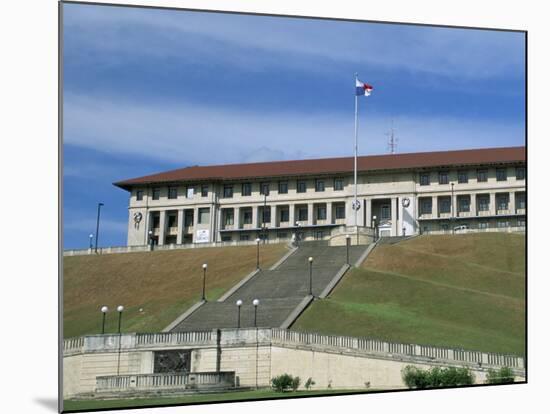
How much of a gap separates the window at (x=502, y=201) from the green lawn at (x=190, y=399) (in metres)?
41.3

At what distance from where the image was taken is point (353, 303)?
1572 inches

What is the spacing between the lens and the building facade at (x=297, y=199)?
6975 centimetres

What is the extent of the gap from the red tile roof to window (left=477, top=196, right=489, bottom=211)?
265 cm

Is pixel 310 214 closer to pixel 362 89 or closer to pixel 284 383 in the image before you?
pixel 362 89

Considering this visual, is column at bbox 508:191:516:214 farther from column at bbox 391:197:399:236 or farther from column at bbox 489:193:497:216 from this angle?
column at bbox 391:197:399:236

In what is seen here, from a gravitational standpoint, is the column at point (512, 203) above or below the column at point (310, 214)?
above

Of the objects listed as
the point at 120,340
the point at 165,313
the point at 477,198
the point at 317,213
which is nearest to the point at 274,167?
the point at 317,213

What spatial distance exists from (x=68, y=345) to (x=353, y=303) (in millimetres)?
13575

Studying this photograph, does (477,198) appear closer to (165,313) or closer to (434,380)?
(165,313)

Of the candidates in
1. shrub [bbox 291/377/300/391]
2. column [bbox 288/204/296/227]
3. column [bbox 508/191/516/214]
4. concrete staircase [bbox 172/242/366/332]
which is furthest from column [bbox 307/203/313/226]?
shrub [bbox 291/377/300/391]

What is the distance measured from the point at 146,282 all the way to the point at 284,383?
2389cm

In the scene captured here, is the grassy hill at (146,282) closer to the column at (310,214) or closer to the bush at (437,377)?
the column at (310,214)

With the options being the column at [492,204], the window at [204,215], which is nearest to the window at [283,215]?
the window at [204,215]

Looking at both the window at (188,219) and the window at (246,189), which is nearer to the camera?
the window at (188,219)
